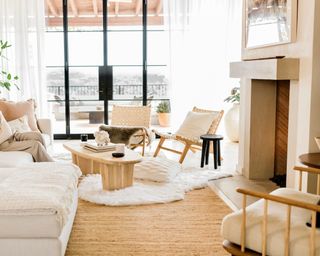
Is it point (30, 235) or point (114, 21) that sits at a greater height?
point (114, 21)

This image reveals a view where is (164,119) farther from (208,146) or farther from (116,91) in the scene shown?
(208,146)

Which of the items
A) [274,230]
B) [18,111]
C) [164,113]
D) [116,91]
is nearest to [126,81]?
[116,91]

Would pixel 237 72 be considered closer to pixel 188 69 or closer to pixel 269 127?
pixel 269 127

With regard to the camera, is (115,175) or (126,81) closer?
(115,175)

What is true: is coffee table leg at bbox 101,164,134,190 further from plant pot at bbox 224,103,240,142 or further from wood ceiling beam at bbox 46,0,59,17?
wood ceiling beam at bbox 46,0,59,17

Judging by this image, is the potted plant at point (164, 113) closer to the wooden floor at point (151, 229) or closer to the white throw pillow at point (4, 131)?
the white throw pillow at point (4, 131)

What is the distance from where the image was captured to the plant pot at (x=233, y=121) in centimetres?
785

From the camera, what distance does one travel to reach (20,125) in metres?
5.38

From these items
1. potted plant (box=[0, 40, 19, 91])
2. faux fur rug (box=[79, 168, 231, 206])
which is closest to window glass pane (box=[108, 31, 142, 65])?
→ potted plant (box=[0, 40, 19, 91])

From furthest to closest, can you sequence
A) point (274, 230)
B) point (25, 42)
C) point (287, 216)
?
point (25, 42) → point (274, 230) → point (287, 216)

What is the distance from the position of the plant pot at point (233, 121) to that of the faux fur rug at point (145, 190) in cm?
261

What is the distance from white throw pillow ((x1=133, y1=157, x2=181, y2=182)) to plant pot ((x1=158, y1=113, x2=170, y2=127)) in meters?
3.08

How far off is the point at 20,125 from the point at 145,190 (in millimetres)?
1823

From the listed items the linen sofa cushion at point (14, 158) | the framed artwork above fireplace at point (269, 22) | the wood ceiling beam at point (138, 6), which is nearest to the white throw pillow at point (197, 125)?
the framed artwork above fireplace at point (269, 22)
